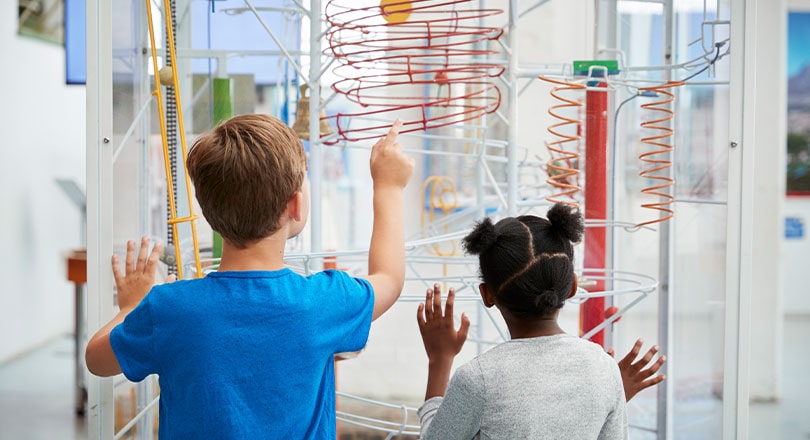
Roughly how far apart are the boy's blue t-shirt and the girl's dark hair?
20 cm

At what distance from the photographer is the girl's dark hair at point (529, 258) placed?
3.87 ft

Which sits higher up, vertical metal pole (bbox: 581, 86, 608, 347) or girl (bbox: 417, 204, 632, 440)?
vertical metal pole (bbox: 581, 86, 608, 347)

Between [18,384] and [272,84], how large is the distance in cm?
306

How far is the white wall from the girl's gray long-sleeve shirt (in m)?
4.56

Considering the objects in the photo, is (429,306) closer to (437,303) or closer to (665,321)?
(437,303)

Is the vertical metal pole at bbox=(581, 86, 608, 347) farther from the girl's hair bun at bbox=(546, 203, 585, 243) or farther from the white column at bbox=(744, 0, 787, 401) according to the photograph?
the white column at bbox=(744, 0, 787, 401)

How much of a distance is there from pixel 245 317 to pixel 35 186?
5064 millimetres

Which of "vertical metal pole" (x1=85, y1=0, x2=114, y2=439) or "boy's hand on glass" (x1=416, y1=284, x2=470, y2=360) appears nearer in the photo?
"boy's hand on glass" (x1=416, y1=284, x2=470, y2=360)

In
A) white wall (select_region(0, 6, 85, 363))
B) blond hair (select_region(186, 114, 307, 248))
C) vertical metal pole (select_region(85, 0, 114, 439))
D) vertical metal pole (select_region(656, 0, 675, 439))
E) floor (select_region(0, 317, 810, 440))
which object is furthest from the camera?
white wall (select_region(0, 6, 85, 363))

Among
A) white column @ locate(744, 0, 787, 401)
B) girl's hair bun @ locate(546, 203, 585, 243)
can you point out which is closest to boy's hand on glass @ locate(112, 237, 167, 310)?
girl's hair bun @ locate(546, 203, 585, 243)

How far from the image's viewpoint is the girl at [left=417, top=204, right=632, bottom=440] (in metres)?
1.14

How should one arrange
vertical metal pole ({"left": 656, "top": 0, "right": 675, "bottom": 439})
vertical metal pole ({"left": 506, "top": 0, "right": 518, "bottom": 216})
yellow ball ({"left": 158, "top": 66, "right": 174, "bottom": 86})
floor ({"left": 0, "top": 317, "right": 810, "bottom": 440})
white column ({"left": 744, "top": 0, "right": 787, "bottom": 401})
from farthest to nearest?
white column ({"left": 744, "top": 0, "right": 787, "bottom": 401}), floor ({"left": 0, "top": 317, "right": 810, "bottom": 440}), vertical metal pole ({"left": 656, "top": 0, "right": 675, "bottom": 439}), yellow ball ({"left": 158, "top": 66, "right": 174, "bottom": 86}), vertical metal pole ({"left": 506, "top": 0, "right": 518, "bottom": 216})

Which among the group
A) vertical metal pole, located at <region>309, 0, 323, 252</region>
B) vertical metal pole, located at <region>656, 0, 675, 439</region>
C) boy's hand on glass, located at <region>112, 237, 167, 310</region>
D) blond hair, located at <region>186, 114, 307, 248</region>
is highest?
vertical metal pole, located at <region>309, 0, 323, 252</region>

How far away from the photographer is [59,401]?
4.26 m
